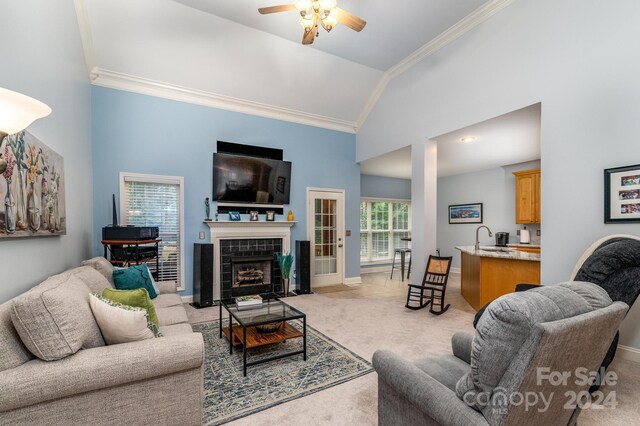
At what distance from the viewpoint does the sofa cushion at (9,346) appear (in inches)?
53.7

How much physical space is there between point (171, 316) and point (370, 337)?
2091mm

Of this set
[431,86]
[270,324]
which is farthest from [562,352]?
[431,86]

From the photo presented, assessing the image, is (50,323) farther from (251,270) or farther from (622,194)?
(622,194)

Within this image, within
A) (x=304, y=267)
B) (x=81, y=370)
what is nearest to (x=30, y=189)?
(x=81, y=370)

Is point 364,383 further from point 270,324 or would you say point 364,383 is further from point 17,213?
point 17,213

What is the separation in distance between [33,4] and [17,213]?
5.27 ft

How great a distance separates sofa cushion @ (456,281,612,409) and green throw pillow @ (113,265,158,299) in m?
3.12

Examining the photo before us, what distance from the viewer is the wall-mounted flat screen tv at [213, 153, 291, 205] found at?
5.02 m

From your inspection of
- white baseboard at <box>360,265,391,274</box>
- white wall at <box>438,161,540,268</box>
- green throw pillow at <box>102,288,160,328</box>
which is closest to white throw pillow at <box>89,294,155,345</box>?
green throw pillow at <box>102,288,160,328</box>

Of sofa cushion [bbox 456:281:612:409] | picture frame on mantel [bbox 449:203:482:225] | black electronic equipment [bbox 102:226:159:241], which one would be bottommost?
sofa cushion [bbox 456:281:612:409]

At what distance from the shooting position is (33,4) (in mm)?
2203

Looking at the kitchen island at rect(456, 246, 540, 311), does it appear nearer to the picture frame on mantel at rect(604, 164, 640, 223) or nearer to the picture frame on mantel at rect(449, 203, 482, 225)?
the picture frame on mantel at rect(604, 164, 640, 223)

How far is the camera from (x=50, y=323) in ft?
4.75

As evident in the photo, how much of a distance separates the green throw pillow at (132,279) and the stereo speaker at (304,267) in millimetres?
2619
